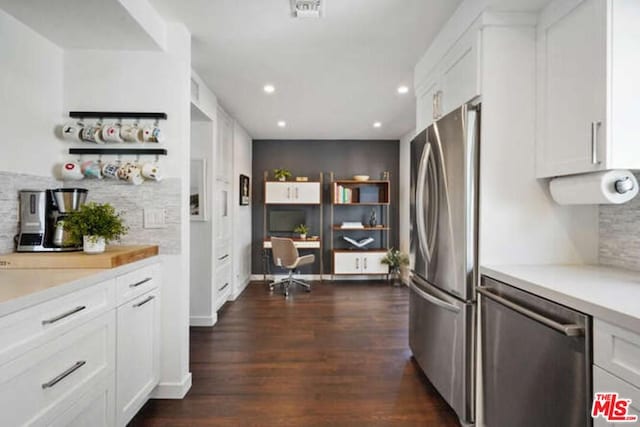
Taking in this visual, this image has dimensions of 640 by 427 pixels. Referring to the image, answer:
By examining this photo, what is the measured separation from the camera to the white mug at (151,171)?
2.07 metres

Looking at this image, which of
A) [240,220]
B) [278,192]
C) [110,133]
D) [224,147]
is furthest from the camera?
[278,192]

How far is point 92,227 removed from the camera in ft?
5.73

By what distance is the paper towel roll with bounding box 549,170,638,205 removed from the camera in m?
1.35

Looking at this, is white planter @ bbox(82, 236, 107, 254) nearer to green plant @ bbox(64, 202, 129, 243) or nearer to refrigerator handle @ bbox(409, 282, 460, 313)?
green plant @ bbox(64, 202, 129, 243)

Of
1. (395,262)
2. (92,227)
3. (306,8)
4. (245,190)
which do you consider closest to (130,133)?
(92,227)

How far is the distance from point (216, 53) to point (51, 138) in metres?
1.28

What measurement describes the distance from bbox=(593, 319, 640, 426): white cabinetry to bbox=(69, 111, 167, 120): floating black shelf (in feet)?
7.95

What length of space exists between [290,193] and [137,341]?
3.72 metres

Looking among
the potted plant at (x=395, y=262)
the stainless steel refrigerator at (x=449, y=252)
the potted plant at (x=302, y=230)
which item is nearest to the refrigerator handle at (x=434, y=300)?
the stainless steel refrigerator at (x=449, y=252)

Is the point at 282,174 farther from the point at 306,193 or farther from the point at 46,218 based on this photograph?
the point at 46,218

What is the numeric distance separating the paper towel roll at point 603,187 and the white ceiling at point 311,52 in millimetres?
1252

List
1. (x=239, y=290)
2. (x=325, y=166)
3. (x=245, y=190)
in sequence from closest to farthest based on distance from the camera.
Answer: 1. (x=239, y=290)
2. (x=245, y=190)
3. (x=325, y=166)

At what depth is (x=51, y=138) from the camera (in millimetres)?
2031

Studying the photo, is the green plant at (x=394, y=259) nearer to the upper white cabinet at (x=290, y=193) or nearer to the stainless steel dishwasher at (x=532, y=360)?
the upper white cabinet at (x=290, y=193)
